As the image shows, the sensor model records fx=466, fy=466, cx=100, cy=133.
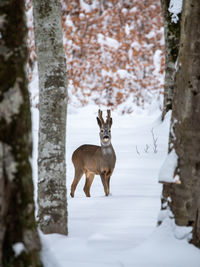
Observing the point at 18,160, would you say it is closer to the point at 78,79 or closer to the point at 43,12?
the point at 43,12

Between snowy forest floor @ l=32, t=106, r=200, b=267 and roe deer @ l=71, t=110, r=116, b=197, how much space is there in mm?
349

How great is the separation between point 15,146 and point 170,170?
5.84ft

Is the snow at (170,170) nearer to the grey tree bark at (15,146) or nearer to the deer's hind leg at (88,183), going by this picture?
the grey tree bark at (15,146)

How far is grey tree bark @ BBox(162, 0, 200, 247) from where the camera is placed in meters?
4.02

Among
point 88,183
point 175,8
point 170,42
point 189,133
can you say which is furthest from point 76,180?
point 189,133

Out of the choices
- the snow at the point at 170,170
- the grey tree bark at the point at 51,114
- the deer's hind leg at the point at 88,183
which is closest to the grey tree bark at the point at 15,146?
the snow at the point at 170,170

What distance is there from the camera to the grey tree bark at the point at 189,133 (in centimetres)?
402

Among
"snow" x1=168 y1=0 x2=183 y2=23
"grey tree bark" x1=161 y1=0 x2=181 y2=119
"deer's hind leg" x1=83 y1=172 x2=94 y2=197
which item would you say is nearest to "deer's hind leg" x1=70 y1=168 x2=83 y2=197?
"deer's hind leg" x1=83 y1=172 x2=94 y2=197

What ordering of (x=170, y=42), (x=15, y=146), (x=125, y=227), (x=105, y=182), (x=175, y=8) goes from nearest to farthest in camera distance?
(x=15, y=146) < (x=125, y=227) < (x=105, y=182) < (x=175, y=8) < (x=170, y=42)

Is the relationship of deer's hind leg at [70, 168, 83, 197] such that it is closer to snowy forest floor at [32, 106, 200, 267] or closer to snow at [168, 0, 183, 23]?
snowy forest floor at [32, 106, 200, 267]

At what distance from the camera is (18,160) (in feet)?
9.09

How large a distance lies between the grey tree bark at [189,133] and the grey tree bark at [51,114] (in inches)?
59.2

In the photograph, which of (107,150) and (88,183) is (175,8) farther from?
(88,183)

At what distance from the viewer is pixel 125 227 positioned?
16.7ft
